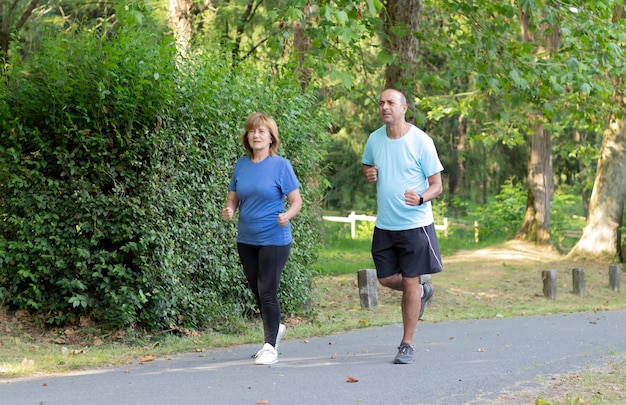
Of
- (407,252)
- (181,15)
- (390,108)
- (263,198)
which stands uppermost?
(181,15)

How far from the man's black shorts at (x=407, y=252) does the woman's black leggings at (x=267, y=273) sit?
2.71 feet

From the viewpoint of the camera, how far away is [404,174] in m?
7.53

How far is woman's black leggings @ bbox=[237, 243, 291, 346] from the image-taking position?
7.41 meters

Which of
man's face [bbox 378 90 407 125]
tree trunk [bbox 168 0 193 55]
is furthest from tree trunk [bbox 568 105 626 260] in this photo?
man's face [bbox 378 90 407 125]

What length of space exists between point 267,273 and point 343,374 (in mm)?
1026

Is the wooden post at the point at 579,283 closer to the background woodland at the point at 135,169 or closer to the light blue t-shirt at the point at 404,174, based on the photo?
the background woodland at the point at 135,169

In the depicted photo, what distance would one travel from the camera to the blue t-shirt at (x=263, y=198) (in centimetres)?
736

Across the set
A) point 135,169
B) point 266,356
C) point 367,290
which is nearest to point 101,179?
point 135,169

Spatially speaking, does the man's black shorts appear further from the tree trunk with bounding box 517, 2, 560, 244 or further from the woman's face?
the tree trunk with bounding box 517, 2, 560, 244

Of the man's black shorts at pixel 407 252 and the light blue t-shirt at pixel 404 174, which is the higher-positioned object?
the light blue t-shirt at pixel 404 174

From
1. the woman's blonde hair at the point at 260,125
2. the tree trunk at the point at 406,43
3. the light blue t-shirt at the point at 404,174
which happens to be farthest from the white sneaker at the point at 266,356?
the tree trunk at the point at 406,43

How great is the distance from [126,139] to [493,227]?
76.8 ft

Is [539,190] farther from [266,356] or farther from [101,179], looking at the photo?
[266,356]

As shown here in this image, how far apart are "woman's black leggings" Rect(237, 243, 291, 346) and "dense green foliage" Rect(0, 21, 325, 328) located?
140cm
